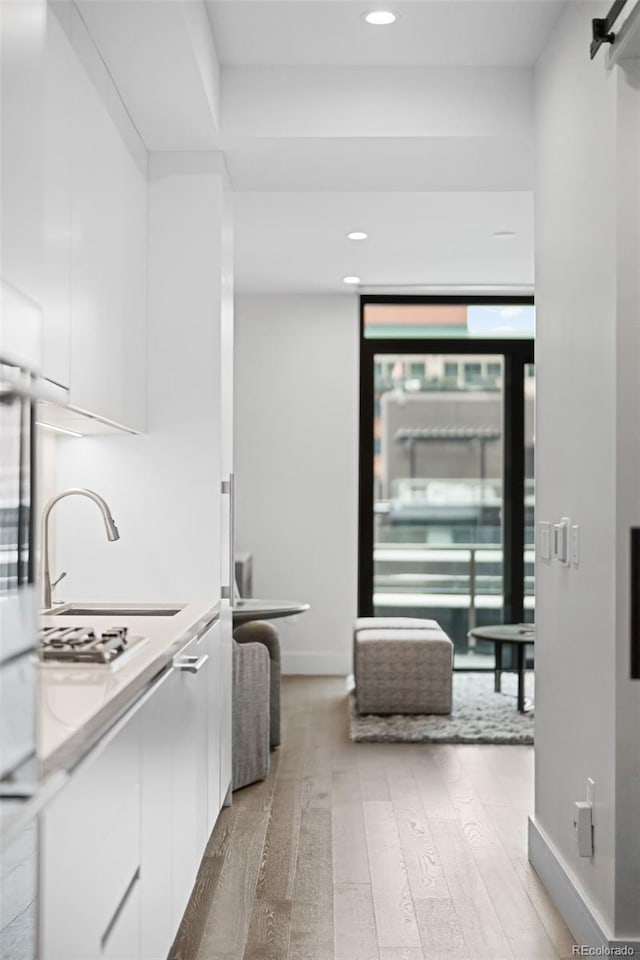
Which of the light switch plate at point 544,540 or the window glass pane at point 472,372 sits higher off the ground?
the window glass pane at point 472,372

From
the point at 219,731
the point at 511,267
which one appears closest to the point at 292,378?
the point at 511,267

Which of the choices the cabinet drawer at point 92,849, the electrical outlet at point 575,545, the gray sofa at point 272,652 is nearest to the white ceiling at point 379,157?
the electrical outlet at point 575,545

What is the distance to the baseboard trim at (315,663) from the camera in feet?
23.2

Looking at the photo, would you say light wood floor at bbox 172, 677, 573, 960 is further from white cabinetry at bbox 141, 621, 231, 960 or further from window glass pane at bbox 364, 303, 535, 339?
window glass pane at bbox 364, 303, 535, 339

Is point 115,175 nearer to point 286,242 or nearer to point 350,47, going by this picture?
point 350,47

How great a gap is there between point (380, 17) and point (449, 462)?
167 inches

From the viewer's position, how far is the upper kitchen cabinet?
2389 mm

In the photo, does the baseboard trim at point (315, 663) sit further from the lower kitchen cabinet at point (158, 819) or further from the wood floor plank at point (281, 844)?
the lower kitchen cabinet at point (158, 819)

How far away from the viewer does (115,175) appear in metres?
3.09

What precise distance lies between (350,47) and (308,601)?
437cm

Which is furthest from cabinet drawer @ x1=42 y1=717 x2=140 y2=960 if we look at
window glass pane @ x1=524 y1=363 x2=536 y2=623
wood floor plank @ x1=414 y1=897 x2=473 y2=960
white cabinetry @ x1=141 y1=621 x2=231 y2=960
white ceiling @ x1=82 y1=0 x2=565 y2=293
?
window glass pane @ x1=524 y1=363 x2=536 y2=623

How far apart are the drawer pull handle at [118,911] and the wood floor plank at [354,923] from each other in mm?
912

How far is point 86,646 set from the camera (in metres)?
2.16

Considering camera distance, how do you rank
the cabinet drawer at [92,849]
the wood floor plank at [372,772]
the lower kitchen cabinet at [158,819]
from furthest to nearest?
1. the wood floor plank at [372,772]
2. the lower kitchen cabinet at [158,819]
3. the cabinet drawer at [92,849]
